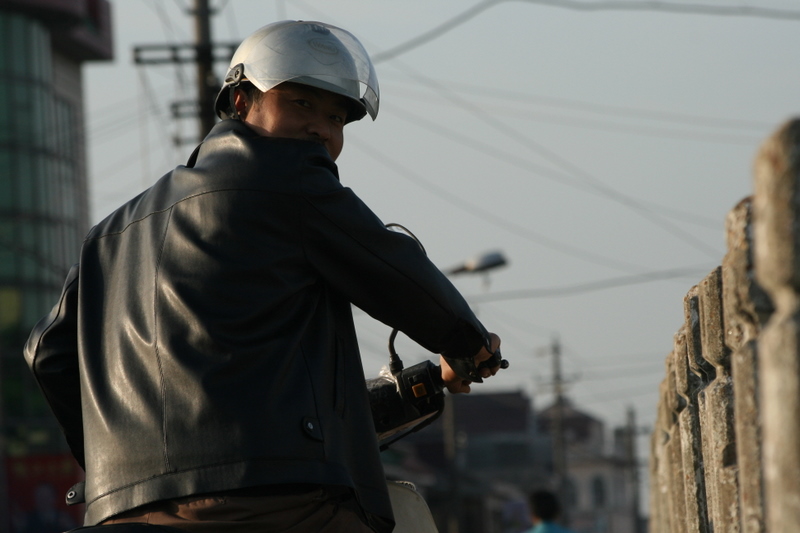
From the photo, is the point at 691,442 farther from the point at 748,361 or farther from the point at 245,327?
the point at 748,361

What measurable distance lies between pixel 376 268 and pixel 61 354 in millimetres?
893

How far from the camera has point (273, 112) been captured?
319 centimetres

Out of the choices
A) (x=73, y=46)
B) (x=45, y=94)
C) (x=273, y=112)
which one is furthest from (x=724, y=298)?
(x=73, y=46)

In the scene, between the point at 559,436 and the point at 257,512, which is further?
the point at 559,436

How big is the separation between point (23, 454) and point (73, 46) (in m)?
15.0

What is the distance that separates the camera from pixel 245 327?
2775mm

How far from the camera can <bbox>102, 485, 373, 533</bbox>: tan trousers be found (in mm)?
2707

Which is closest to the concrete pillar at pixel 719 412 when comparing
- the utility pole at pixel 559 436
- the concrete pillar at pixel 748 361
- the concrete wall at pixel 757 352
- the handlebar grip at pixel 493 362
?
the concrete wall at pixel 757 352

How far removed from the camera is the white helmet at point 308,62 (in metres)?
3.15

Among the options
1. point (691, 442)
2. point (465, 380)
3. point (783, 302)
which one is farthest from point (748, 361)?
point (691, 442)

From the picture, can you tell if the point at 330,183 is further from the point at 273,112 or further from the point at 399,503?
the point at 399,503

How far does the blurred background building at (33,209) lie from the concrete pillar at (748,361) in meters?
37.6

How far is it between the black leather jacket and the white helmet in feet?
0.68

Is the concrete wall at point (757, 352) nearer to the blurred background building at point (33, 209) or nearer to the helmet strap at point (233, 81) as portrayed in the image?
the helmet strap at point (233, 81)
